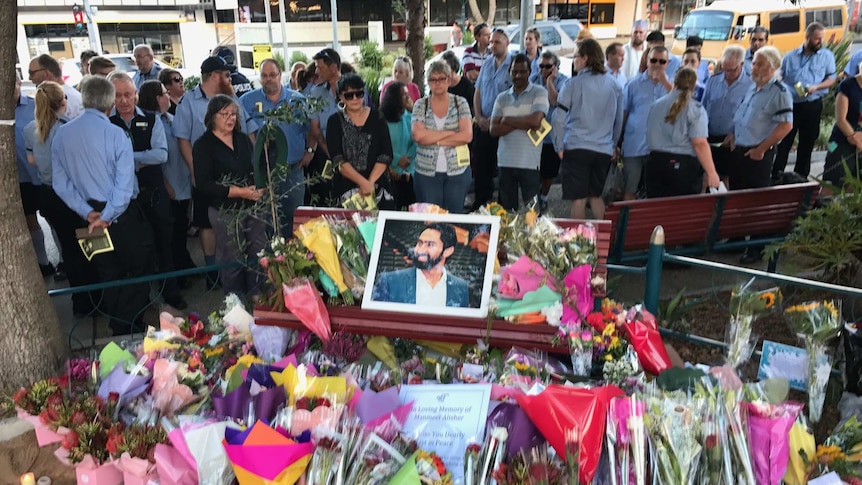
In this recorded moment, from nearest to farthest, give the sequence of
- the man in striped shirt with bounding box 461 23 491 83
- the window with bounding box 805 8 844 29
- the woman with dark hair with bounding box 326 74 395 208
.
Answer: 1. the woman with dark hair with bounding box 326 74 395 208
2. the man in striped shirt with bounding box 461 23 491 83
3. the window with bounding box 805 8 844 29

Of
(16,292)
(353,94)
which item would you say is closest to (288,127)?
(353,94)

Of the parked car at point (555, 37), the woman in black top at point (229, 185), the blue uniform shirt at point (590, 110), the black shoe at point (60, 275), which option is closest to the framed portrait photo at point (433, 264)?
the woman in black top at point (229, 185)

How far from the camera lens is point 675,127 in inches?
192

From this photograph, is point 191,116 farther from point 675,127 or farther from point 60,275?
point 675,127

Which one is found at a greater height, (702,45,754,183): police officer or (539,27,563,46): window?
(539,27,563,46): window

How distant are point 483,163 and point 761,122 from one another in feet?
8.89

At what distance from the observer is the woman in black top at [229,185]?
4020 mm

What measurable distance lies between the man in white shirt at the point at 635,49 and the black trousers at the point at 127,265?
6.29m

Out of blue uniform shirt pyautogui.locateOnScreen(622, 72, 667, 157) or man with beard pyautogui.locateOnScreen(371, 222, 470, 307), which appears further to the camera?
blue uniform shirt pyautogui.locateOnScreen(622, 72, 667, 157)

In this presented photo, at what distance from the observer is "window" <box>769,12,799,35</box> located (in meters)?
16.2

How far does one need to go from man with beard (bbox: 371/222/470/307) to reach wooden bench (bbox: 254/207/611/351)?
0.09 m

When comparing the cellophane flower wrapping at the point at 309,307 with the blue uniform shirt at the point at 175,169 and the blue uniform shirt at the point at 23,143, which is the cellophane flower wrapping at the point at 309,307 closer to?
the blue uniform shirt at the point at 175,169

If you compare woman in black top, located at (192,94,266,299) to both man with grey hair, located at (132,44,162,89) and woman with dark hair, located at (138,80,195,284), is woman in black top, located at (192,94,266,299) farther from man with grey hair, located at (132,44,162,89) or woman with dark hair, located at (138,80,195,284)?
man with grey hair, located at (132,44,162,89)

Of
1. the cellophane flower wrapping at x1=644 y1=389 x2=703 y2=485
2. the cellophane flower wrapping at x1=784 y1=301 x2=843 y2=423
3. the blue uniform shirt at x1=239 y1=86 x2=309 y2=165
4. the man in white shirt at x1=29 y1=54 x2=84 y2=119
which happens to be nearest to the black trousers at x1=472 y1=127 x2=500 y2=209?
the blue uniform shirt at x1=239 y1=86 x2=309 y2=165
